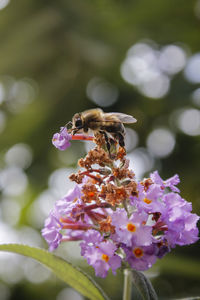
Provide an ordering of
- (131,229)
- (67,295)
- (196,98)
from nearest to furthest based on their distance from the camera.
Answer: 1. (131,229)
2. (196,98)
3. (67,295)

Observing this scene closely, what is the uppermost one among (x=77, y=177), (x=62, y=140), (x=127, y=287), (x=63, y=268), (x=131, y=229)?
(x=62, y=140)

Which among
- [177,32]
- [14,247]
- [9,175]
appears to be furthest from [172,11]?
[14,247]

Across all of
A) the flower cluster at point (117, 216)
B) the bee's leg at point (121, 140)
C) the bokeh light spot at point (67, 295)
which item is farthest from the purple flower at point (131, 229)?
the bokeh light spot at point (67, 295)

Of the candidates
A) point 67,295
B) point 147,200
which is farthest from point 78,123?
point 67,295

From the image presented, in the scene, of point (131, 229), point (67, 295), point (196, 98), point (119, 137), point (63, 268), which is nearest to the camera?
point (131, 229)

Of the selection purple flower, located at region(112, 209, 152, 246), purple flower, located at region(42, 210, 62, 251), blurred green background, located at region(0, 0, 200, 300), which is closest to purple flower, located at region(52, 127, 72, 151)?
purple flower, located at region(42, 210, 62, 251)

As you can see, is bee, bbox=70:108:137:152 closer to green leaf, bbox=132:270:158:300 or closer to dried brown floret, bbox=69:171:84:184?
dried brown floret, bbox=69:171:84:184

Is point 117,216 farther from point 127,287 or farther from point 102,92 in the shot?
point 102,92

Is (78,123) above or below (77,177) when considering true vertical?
above

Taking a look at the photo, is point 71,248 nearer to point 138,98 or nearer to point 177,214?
point 138,98
